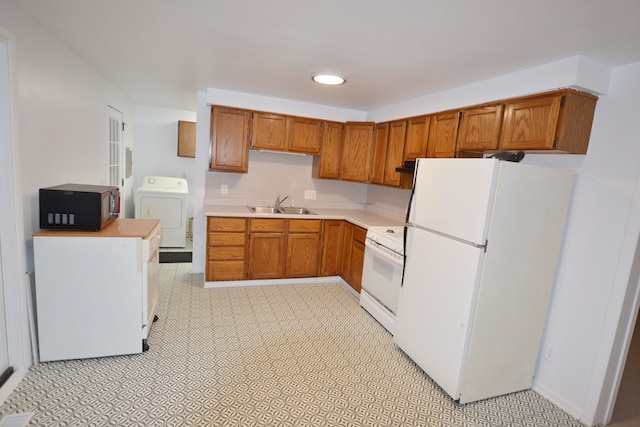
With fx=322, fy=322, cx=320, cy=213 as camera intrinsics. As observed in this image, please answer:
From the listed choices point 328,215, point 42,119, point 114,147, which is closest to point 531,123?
point 328,215

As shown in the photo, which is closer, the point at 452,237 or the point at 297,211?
the point at 452,237

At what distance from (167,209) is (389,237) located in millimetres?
3647

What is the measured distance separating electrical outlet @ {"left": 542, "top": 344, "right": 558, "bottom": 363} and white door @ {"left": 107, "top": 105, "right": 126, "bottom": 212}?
4587 millimetres

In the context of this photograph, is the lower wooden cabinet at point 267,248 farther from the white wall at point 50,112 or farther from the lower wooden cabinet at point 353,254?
the white wall at point 50,112

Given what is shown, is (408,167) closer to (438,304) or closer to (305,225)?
(305,225)

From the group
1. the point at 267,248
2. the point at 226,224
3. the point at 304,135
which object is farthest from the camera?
the point at 304,135

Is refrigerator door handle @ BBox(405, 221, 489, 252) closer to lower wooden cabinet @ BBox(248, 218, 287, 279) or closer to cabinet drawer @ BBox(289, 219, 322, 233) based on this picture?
cabinet drawer @ BBox(289, 219, 322, 233)

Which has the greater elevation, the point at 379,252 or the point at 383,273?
the point at 379,252

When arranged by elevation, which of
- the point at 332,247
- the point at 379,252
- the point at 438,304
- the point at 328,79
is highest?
the point at 328,79

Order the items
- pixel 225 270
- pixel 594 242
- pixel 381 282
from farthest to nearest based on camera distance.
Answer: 1. pixel 225 270
2. pixel 381 282
3. pixel 594 242

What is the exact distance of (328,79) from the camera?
113 inches

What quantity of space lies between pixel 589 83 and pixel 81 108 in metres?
3.94

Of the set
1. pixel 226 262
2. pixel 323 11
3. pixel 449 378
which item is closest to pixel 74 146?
pixel 226 262

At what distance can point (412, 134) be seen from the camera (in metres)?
3.37
